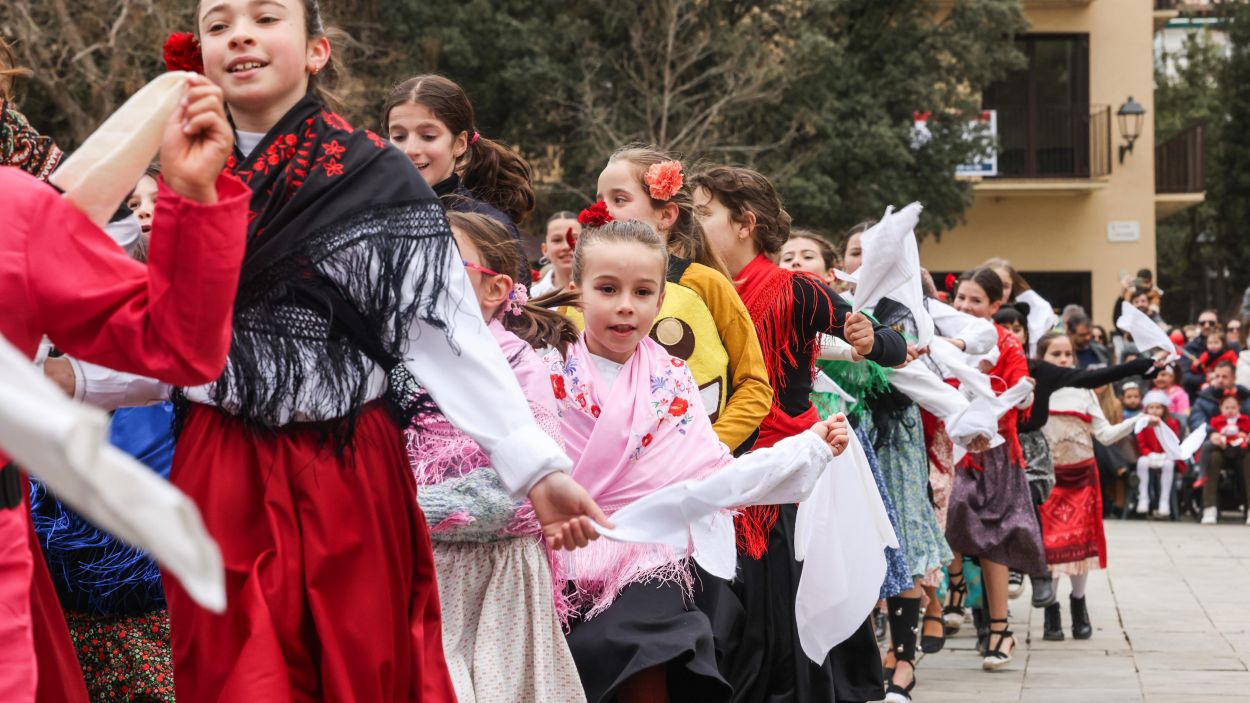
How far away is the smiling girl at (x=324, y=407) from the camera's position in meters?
3.11

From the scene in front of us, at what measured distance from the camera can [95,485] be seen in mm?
1641

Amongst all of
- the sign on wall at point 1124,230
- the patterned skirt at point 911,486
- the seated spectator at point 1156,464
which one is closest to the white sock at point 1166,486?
the seated spectator at point 1156,464

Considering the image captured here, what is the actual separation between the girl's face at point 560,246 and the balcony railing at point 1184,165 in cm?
2349

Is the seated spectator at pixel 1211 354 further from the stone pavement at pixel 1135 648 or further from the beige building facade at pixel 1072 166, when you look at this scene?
the beige building facade at pixel 1072 166

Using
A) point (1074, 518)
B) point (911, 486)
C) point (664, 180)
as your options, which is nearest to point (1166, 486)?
point (1074, 518)

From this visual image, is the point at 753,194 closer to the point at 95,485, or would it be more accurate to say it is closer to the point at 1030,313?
the point at 95,485

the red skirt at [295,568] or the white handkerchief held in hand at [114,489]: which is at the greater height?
the white handkerchief held in hand at [114,489]

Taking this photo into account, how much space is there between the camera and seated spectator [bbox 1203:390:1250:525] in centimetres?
1666

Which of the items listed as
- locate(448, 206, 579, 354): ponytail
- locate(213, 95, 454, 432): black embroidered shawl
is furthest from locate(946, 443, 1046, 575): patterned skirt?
locate(213, 95, 454, 432): black embroidered shawl

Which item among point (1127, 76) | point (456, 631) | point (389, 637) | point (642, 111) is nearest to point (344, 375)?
point (389, 637)

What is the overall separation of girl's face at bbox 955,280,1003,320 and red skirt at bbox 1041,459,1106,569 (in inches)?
48.8

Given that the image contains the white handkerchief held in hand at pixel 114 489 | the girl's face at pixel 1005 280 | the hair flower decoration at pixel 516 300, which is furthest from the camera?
the girl's face at pixel 1005 280

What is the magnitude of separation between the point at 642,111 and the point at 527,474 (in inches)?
770

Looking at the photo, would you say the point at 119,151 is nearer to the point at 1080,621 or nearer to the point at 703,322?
the point at 703,322
